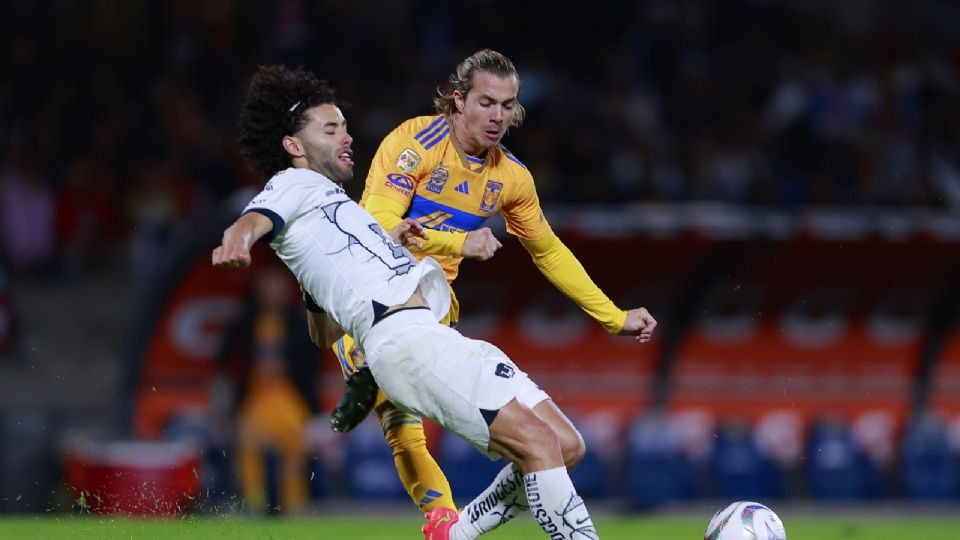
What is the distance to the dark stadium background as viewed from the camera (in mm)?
13289

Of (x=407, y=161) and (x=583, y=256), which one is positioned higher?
(x=407, y=161)

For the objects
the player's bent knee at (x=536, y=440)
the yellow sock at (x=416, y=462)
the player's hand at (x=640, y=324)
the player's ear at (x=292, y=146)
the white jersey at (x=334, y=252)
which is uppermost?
the player's ear at (x=292, y=146)

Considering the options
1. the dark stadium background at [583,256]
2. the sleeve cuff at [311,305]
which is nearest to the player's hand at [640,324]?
the sleeve cuff at [311,305]

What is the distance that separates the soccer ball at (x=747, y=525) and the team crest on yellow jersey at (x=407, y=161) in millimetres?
2168

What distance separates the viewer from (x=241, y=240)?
5.57 meters

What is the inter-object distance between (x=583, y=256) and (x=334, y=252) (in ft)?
26.0

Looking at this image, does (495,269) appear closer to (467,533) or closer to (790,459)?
(790,459)

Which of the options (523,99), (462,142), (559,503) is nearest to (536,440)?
(559,503)

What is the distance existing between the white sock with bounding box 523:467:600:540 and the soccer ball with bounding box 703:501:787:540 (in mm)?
1112

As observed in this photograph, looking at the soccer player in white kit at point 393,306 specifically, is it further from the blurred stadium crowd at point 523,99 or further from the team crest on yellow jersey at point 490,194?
the blurred stadium crowd at point 523,99

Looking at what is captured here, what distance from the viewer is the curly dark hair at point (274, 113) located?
647cm

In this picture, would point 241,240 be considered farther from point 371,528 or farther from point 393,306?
point 371,528

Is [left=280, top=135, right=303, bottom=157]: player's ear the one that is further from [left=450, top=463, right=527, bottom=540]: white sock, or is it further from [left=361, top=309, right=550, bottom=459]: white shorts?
[left=450, top=463, right=527, bottom=540]: white sock

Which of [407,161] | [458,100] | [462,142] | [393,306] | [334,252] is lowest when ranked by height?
[393,306]
